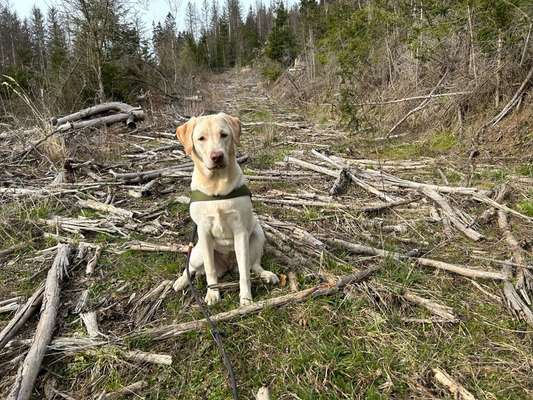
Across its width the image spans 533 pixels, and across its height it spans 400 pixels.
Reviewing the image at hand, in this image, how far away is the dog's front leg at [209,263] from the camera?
3.53m

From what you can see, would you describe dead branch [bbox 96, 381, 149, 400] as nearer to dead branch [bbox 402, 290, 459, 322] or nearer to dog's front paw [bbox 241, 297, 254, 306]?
dog's front paw [bbox 241, 297, 254, 306]

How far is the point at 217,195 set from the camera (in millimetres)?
3348

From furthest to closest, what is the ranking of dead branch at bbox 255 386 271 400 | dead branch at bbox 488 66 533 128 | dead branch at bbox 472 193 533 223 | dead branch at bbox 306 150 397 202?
dead branch at bbox 488 66 533 128
dead branch at bbox 306 150 397 202
dead branch at bbox 472 193 533 223
dead branch at bbox 255 386 271 400

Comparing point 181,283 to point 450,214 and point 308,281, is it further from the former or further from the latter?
point 450,214

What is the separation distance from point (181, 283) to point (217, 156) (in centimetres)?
138

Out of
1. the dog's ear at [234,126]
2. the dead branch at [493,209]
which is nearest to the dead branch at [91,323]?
the dog's ear at [234,126]

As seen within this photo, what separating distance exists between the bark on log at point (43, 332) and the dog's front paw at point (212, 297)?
4.17 feet

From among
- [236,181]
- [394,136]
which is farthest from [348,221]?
[394,136]

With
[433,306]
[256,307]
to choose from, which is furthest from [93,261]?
[433,306]

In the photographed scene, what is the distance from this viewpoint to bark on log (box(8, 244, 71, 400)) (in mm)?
2654

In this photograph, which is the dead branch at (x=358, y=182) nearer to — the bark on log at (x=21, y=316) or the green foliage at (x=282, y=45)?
the bark on log at (x=21, y=316)

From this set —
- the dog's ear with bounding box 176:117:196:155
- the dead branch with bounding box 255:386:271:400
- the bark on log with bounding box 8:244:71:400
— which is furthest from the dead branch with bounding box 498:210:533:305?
the bark on log with bounding box 8:244:71:400

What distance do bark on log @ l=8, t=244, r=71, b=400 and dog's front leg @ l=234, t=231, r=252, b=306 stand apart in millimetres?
1572

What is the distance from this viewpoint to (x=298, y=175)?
698 centimetres
